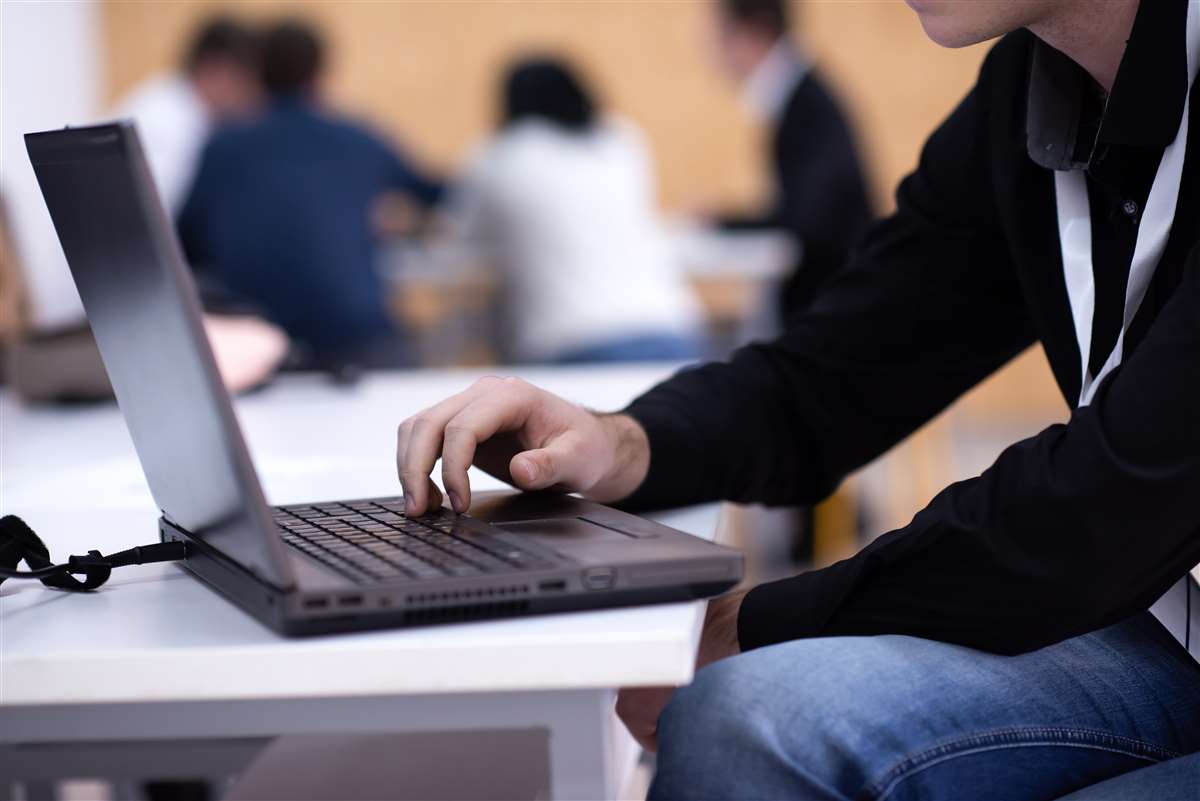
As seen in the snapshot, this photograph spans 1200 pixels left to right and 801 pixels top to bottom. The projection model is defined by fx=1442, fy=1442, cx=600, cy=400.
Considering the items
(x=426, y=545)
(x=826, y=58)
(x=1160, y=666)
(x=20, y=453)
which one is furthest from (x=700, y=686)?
(x=826, y=58)

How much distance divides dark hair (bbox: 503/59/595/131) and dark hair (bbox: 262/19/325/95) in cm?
47

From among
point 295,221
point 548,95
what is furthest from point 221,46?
point 548,95

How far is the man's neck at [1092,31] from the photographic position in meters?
0.98

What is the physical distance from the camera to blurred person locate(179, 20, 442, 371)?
3.36 meters

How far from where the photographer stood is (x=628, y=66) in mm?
5742

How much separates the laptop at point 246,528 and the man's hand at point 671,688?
0.06 meters

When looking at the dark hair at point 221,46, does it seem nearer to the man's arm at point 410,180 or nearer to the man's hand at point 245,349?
the man's arm at point 410,180

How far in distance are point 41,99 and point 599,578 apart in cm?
332

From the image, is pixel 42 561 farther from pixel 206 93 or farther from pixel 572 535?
pixel 206 93

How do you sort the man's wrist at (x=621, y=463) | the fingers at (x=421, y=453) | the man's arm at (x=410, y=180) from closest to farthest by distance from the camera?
the fingers at (x=421, y=453) → the man's wrist at (x=621, y=463) → the man's arm at (x=410, y=180)

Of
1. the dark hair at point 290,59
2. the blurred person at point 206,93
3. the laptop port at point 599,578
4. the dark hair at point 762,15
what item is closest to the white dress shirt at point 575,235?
the dark hair at point 290,59

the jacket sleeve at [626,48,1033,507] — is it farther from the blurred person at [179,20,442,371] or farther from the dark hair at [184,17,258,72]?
the dark hair at [184,17,258,72]

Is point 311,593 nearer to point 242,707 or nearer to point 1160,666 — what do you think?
point 242,707

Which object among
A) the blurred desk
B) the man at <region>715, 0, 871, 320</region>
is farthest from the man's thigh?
the man at <region>715, 0, 871, 320</region>
